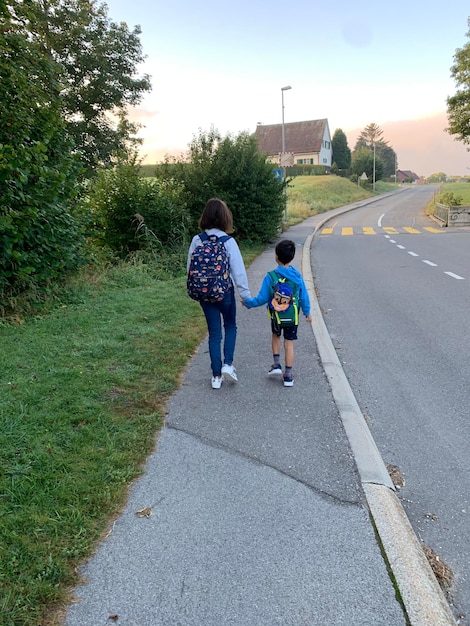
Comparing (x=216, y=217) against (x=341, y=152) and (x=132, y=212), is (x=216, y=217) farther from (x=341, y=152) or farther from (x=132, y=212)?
(x=341, y=152)

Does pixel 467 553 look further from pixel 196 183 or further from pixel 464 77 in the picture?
pixel 464 77

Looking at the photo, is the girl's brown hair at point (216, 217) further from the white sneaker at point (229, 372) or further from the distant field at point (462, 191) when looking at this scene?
the distant field at point (462, 191)

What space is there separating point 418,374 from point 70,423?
142 inches

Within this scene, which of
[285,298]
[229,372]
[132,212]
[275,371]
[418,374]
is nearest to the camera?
[285,298]

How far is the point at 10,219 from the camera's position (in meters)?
6.01

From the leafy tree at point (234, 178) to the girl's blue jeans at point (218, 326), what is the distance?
1173 cm

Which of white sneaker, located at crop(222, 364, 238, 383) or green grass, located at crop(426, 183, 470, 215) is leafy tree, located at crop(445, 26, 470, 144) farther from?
white sneaker, located at crop(222, 364, 238, 383)

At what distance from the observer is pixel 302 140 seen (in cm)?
8400

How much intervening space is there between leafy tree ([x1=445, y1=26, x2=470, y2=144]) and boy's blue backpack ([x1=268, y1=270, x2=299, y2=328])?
115 feet

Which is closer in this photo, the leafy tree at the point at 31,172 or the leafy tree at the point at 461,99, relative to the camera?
the leafy tree at the point at 31,172

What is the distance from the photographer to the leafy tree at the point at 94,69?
22.5m

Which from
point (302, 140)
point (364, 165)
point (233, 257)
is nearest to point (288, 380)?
point (233, 257)

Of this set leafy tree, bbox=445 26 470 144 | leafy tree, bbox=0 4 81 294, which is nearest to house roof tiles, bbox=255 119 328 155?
leafy tree, bbox=445 26 470 144

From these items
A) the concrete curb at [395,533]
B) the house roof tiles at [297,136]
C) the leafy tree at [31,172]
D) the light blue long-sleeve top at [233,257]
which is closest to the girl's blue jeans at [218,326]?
the light blue long-sleeve top at [233,257]
